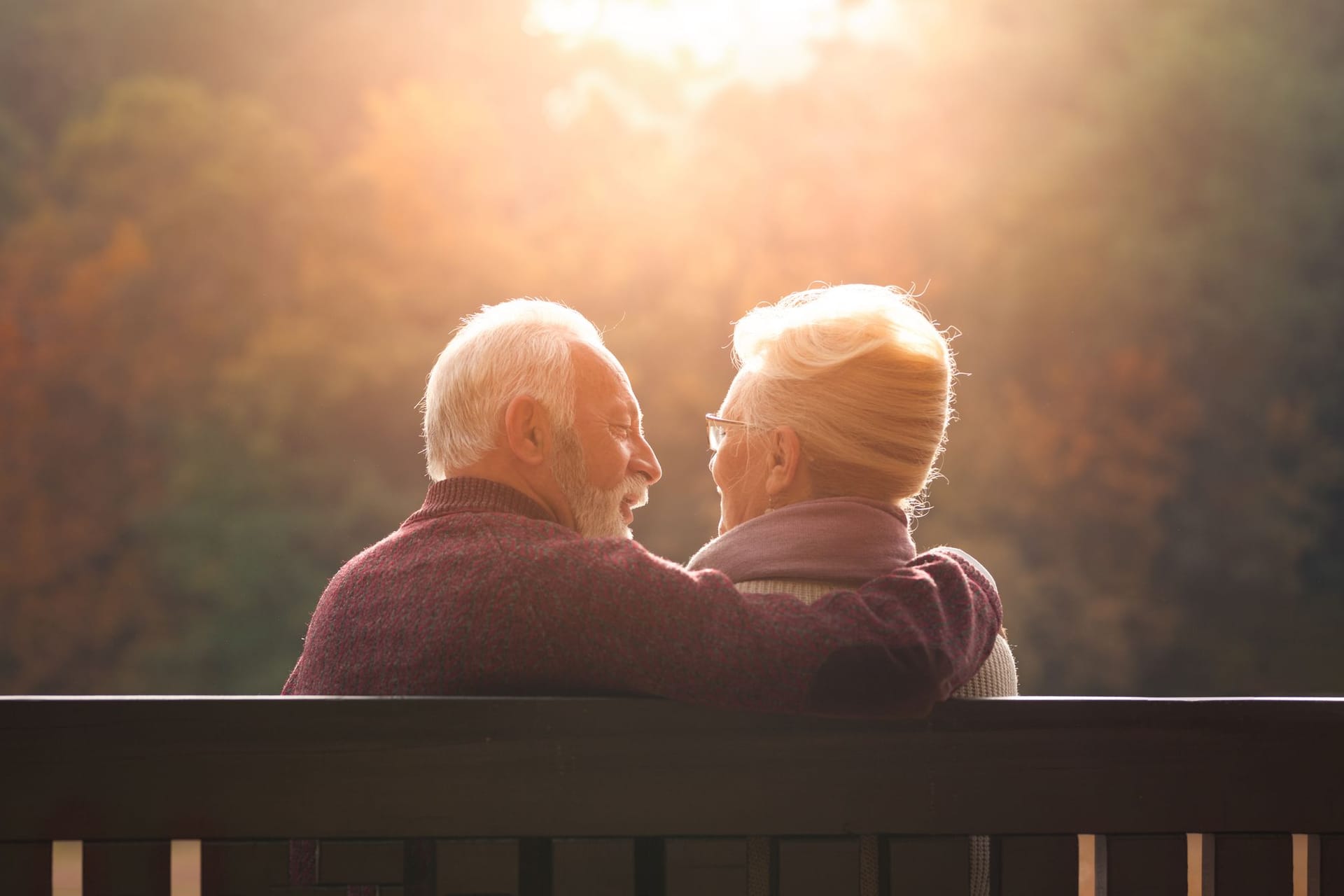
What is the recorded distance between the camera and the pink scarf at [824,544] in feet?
3.76

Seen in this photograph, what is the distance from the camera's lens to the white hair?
49.4 inches

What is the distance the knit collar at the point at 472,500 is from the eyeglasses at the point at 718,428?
213 mm

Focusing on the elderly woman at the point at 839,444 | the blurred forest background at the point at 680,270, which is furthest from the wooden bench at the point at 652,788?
the blurred forest background at the point at 680,270

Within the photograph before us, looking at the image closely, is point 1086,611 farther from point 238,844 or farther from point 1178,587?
point 238,844

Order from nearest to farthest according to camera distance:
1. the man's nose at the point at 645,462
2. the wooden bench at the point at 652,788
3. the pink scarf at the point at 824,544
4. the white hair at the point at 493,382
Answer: the wooden bench at the point at 652,788, the pink scarf at the point at 824,544, the white hair at the point at 493,382, the man's nose at the point at 645,462

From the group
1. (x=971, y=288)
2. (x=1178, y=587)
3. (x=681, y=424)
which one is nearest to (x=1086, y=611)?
(x=1178, y=587)

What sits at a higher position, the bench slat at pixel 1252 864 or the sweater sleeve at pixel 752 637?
the sweater sleeve at pixel 752 637

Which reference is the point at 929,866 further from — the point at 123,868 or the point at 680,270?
the point at 680,270

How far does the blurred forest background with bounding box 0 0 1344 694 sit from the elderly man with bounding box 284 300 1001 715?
252 inches

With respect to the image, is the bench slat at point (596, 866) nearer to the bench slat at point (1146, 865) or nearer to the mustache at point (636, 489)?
the bench slat at point (1146, 865)

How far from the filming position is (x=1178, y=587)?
Answer: 25.7ft

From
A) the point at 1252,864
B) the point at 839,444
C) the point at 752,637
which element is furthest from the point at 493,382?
the point at 1252,864

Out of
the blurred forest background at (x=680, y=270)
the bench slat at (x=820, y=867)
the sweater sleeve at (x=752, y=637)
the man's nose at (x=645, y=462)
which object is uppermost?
the blurred forest background at (x=680, y=270)

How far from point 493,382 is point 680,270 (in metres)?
6.72
